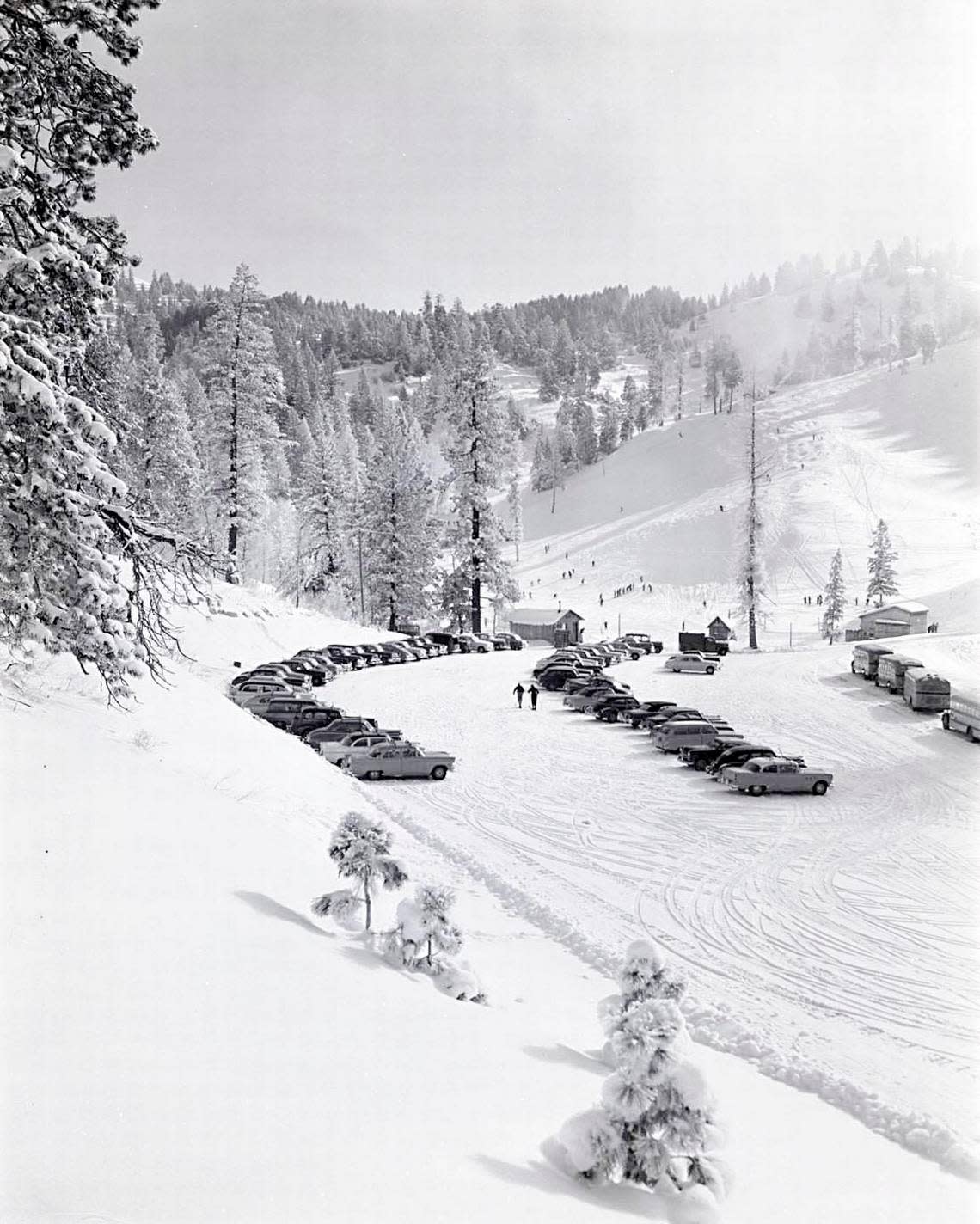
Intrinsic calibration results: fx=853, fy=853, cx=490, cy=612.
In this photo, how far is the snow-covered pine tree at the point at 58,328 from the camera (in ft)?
32.9

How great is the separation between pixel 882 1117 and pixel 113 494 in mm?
12110

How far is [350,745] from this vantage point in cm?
2573

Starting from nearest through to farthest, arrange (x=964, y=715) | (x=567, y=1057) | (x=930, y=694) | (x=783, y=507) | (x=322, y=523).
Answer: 1. (x=567, y=1057)
2. (x=964, y=715)
3. (x=930, y=694)
4. (x=322, y=523)
5. (x=783, y=507)

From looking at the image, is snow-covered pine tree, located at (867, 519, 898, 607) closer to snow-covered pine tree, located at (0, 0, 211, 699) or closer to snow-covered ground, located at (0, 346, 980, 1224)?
snow-covered ground, located at (0, 346, 980, 1224)

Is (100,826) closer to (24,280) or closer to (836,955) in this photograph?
(24,280)

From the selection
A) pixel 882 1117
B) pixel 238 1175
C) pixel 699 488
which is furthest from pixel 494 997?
pixel 699 488

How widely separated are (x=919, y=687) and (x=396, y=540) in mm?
35100

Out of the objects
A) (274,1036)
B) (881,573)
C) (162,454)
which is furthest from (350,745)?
(881,573)

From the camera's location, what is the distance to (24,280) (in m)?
10.1

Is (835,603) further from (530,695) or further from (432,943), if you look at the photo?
(432,943)

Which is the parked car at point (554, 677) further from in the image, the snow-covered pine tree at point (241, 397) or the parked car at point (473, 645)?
the snow-covered pine tree at point (241, 397)

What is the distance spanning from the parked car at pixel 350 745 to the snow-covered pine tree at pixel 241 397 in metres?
20.2

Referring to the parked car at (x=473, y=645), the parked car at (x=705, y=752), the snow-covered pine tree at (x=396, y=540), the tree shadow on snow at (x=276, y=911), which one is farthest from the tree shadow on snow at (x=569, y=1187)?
the snow-covered pine tree at (x=396, y=540)

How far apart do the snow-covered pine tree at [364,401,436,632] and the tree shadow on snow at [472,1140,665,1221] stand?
5380cm
